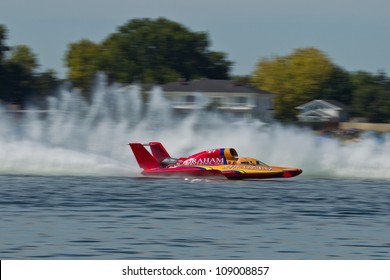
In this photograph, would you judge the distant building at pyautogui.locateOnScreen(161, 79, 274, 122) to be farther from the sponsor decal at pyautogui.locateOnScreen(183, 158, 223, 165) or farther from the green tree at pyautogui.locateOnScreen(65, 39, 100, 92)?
the sponsor decal at pyautogui.locateOnScreen(183, 158, 223, 165)

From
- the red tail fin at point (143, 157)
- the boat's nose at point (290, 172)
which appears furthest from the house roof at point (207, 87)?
the boat's nose at point (290, 172)

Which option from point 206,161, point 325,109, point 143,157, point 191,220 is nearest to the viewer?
point 191,220

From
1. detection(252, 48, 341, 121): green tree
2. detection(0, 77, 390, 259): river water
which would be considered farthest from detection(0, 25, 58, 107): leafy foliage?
detection(0, 77, 390, 259): river water

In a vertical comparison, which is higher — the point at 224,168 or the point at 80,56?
the point at 80,56

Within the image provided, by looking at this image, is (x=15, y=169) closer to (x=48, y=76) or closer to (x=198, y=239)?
(x=198, y=239)

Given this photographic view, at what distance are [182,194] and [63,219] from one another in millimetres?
5467

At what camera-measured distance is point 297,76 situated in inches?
3969

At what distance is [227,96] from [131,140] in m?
51.6

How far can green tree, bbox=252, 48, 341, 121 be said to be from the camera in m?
98.4

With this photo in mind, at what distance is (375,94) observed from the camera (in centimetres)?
9144

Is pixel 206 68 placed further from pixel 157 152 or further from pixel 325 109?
pixel 157 152

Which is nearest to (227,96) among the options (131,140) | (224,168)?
(131,140)

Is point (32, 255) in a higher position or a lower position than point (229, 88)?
lower

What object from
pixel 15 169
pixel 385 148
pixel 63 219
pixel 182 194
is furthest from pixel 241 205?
pixel 385 148
